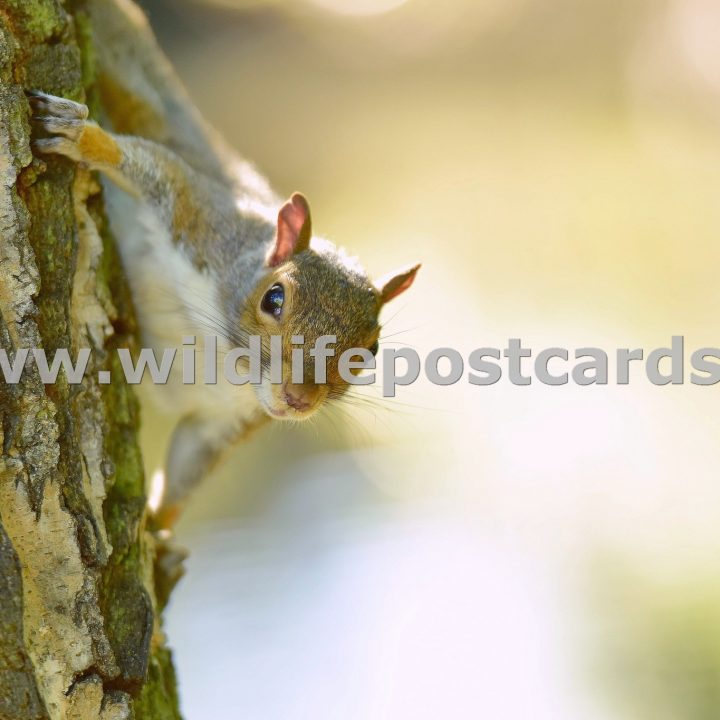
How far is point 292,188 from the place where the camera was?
4.68m

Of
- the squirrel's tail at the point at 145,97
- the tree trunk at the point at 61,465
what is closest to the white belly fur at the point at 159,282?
the squirrel's tail at the point at 145,97

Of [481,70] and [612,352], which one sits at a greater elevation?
[481,70]

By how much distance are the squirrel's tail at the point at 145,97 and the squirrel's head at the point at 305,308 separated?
0.45m

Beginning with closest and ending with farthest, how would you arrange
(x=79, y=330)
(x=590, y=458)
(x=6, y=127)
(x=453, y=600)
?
1. (x=6, y=127)
2. (x=79, y=330)
3. (x=453, y=600)
4. (x=590, y=458)

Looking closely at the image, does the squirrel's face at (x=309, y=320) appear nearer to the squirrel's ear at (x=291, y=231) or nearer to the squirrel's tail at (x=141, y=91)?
the squirrel's ear at (x=291, y=231)

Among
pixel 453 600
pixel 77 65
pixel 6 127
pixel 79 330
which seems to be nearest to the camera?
pixel 6 127

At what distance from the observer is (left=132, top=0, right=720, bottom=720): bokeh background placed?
10.1ft

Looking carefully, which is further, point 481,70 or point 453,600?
point 481,70

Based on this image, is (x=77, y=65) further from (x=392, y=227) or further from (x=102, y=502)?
(x=392, y=227)

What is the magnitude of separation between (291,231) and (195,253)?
0.23 m

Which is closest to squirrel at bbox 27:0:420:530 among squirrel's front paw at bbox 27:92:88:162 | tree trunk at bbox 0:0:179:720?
squirrel's front paw at bbox 27:92:88:162

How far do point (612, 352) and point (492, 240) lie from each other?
3.31ft

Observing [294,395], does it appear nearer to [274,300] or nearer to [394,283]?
[274,300]

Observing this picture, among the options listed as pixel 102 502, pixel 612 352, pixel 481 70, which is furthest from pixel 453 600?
pixel 481 70
